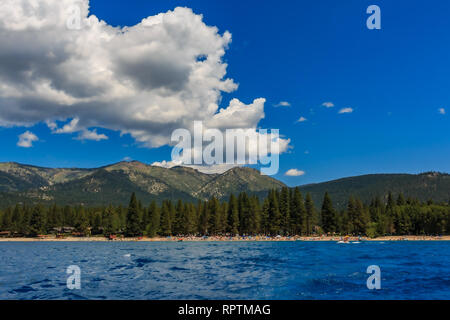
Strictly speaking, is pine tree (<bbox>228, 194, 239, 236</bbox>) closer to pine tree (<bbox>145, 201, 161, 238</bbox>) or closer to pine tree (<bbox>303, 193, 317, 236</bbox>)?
pine tree (<bbox>303, 193, 317, 236</bbox>)

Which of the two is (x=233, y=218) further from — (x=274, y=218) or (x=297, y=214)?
Result: (x=297, y=214)

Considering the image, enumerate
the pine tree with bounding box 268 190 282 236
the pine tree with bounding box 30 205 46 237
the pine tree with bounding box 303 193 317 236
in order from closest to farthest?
the pine tree with bounding box 268 190 282 236 → the pine tree with bounding box 303 193 317 236 → the pine tree with bounding box 30 205 46 237

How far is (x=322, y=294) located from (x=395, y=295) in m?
5.68

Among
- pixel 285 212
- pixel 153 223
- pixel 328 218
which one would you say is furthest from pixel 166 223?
pixel 328 218

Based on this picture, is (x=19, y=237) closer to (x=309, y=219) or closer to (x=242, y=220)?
(x=242, y=220)

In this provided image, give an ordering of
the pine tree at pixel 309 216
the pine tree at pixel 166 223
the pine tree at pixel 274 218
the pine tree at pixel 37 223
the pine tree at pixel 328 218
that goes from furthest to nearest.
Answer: the pine tree at pixel 37 223
the pine tree at pixel 309 216
the pine tree at pixel 166 223
the pine tree at pixel 328 218
the pine tree at pixel 274 218

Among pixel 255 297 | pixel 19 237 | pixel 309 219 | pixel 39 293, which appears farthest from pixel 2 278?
pixel 19 237

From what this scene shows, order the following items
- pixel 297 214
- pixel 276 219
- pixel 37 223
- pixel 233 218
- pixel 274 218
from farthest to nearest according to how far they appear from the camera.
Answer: pixel 37 223 < pixel 233 218 < pixel 297 214 < pixel 274 218 < pixel 276 219

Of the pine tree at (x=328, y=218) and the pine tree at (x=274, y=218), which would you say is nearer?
the pine tree at (x=274, y=218)

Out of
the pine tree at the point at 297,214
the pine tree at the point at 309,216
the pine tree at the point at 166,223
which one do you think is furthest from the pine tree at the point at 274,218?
the pine tree at the point at 166,223

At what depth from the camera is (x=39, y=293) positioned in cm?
2567

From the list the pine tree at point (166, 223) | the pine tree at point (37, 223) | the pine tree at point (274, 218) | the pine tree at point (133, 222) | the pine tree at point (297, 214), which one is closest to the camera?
the pine tree at point (274, 218)

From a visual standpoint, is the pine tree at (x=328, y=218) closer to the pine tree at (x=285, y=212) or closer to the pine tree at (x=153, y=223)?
the pine tree at (x=285, y=212)

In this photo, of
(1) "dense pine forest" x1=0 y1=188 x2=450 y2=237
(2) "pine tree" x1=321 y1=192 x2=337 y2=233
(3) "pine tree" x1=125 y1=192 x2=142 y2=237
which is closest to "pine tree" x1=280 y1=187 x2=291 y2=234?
(1) "dense pine forest" x1=0 y1=188 x2=450 y2=237
